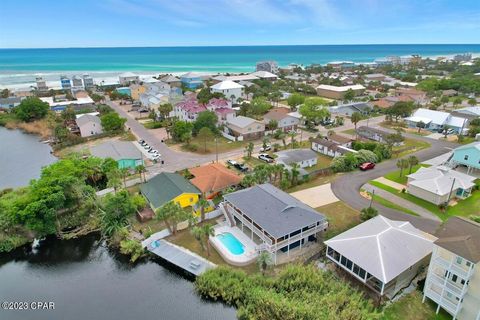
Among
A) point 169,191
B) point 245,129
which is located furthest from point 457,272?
point 245,129

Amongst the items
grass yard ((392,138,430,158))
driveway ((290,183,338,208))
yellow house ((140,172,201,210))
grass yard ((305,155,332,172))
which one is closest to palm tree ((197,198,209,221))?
yellow house ((140,172,201,210))

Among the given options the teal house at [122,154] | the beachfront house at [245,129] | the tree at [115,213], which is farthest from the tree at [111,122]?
the tree at [115,213]

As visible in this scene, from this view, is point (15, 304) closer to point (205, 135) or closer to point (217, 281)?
point (217, 281)

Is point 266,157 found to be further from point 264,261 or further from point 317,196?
point 264,261

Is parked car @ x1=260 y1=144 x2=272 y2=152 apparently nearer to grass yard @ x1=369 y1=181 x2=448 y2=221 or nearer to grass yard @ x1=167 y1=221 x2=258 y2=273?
grass yard @ x1=369 y1=181 x2=448 y2=221

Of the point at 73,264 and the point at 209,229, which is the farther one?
the point at 73,264

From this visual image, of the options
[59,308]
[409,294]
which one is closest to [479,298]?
[409,294]
